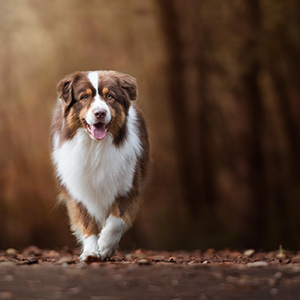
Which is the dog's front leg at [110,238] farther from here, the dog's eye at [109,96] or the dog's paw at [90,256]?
the dog's eye at [109,96]

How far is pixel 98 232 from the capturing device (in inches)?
230

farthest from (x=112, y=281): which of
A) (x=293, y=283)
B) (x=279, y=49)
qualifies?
(x=279, y=49)

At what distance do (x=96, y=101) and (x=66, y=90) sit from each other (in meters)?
0.43

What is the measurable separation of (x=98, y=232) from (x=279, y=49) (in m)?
4.58

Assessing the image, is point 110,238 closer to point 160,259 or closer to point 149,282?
point 160,259

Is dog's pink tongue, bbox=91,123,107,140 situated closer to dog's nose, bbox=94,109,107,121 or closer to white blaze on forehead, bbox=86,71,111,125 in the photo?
white blaze on forehead, bbox=86,71,111,125

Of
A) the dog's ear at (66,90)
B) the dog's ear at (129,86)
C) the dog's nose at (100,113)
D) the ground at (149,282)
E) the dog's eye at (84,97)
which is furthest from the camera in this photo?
the dog's ear at (129,86)

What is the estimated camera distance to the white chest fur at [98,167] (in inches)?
218

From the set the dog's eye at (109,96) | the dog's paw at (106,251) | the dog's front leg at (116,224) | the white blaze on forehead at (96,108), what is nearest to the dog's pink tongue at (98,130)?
the white blaze on forehead at (96,108)

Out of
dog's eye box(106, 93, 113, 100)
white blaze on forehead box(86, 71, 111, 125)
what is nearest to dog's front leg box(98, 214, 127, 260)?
white blaze on forehead box(86, 71, 111, 125)

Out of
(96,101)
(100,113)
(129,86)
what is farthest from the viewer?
(129,86)

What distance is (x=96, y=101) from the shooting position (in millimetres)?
5121

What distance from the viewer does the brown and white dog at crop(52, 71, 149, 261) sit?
17.3 feet

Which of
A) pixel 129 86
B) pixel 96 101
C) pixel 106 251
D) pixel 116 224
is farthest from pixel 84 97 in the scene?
pixel 106 251
